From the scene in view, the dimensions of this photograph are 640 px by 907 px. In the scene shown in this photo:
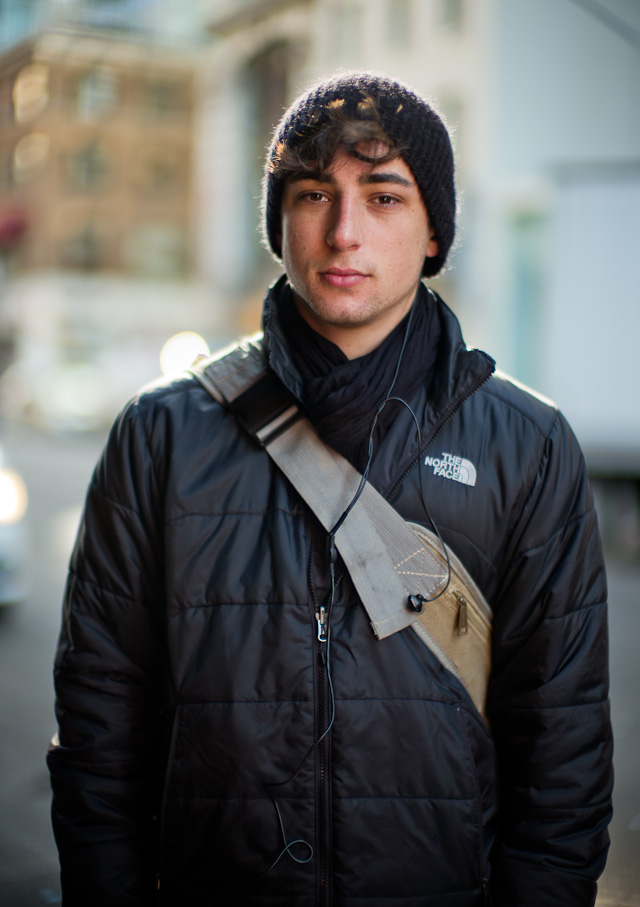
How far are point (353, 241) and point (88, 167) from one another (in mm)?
31805

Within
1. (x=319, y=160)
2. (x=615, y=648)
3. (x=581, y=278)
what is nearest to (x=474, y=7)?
(x=581, y=278)

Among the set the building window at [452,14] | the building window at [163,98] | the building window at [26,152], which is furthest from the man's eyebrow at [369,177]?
the building window at [163,98]

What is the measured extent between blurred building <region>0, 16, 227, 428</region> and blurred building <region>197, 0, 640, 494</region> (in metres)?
1.30

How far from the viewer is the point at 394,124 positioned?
1.84 m

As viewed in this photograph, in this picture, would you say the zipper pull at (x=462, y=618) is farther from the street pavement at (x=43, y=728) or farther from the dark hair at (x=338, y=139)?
the street pavement at (x=43, y=728)

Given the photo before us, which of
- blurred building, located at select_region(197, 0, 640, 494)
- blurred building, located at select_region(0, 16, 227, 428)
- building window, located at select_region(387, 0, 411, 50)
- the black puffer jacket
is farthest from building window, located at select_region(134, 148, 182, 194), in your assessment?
the black puffer jacket

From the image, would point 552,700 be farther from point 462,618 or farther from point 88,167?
point 88,167

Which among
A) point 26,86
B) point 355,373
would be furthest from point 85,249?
point 355,373

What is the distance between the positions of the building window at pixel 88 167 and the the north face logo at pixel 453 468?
1161 inches

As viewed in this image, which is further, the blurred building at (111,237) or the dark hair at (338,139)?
the blurred building at (111,237)

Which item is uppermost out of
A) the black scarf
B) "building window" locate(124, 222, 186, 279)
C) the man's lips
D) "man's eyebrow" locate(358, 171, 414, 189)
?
"man's eyebrow" locate(358, 171, 414, 189)

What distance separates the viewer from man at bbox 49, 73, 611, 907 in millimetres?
1742

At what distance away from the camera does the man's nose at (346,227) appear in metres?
1.86

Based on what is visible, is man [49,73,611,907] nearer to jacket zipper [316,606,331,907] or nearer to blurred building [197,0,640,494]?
jacket zipper [316,606,331,907]
